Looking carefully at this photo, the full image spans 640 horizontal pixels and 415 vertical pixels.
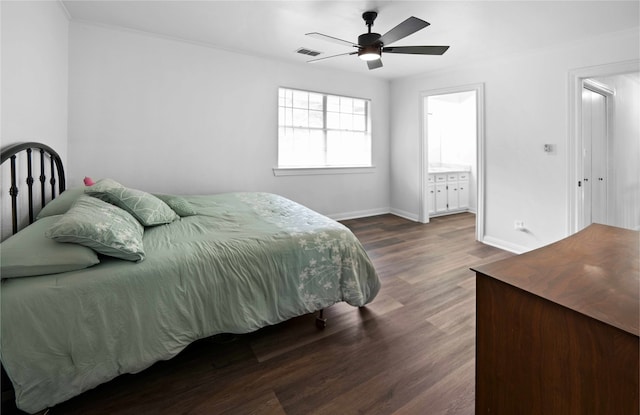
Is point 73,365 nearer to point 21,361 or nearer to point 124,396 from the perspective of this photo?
point 21,361

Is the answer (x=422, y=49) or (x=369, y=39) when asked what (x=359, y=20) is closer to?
(x=369, y=39)

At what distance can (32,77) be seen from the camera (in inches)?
86.0

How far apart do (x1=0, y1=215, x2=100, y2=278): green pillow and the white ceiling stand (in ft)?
8.02

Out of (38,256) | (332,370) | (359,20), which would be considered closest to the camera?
(38,256)

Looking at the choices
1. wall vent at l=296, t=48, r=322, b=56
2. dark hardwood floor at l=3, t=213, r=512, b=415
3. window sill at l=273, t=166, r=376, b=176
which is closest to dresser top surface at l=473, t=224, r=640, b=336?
dark hardwood floor at l=3, t=213, r=512, b=415

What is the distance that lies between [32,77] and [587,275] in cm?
343

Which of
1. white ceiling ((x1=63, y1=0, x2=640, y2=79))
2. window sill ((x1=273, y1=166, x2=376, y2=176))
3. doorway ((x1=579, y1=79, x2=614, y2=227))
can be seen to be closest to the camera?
white ceiling ((x1=63, y1=0, x2=640, y2=79))

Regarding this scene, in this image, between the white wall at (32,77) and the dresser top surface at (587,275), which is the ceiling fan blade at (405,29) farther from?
the white wall at (32,77)

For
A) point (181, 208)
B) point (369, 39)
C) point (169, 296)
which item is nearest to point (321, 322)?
point (169, 296)

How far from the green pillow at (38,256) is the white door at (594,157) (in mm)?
4689

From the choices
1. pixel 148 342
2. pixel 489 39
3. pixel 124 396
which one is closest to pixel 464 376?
pixel 148 342

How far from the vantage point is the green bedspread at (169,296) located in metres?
1.31

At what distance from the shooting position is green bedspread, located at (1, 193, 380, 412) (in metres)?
1.31

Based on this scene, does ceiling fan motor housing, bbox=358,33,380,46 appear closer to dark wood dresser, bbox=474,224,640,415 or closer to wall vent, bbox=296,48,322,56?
wall vent, bbox=296,48,322,56
